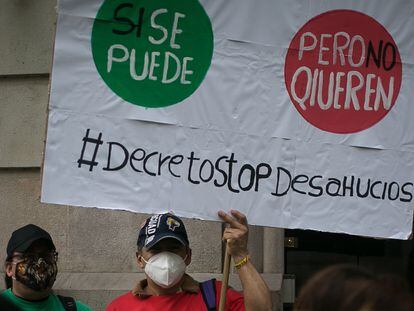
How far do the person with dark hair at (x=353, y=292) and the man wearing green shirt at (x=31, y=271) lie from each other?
2.60 meters

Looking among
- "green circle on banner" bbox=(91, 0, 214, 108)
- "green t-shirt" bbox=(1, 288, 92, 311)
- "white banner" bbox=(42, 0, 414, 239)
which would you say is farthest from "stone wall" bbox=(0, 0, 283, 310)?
"green circle on banner" bbox=(91, 0, 214, 108)

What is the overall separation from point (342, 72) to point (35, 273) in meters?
1.90

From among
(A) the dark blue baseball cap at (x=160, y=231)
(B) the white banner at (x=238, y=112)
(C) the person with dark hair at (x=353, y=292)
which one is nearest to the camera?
(C) the person with dark hair at (x=353, y=292)

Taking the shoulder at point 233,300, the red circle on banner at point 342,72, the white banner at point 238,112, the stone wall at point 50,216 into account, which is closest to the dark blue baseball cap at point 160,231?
the white banner at point 238,112

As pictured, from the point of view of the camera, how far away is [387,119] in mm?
4621

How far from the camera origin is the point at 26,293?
4.66 meters

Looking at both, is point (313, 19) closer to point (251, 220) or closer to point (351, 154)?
point (351, 154)

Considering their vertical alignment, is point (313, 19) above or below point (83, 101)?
above

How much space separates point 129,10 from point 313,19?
957mm

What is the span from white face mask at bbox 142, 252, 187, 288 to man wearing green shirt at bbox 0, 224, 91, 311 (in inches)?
23.6

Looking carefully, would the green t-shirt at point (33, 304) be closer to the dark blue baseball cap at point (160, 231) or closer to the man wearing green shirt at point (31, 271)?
the man wearing green shirt at point (31, 271)

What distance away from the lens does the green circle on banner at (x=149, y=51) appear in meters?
4.32

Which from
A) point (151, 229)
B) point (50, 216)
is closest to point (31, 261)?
point (151, 229)

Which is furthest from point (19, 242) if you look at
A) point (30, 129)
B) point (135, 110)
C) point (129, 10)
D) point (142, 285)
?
point (30, 129)
